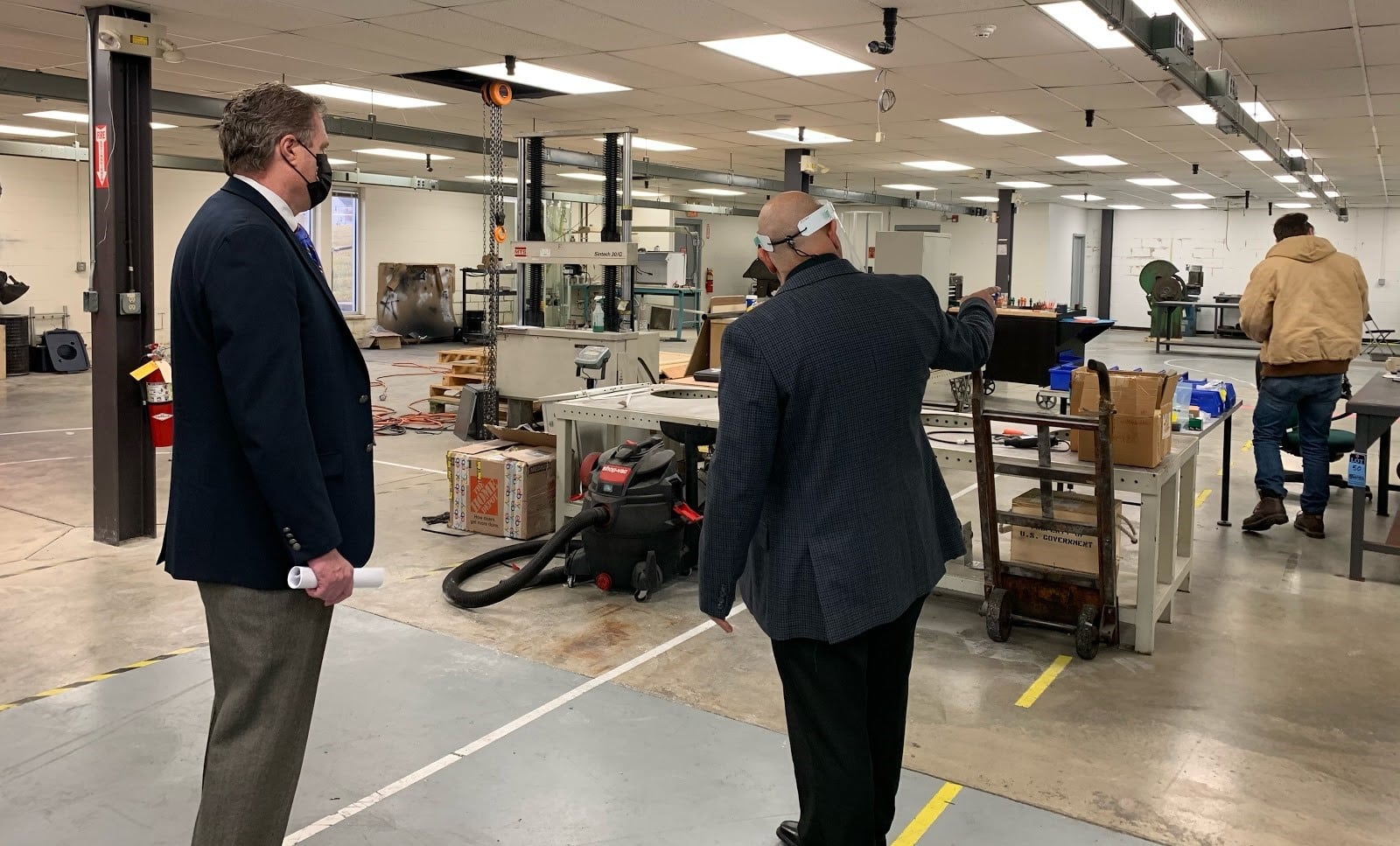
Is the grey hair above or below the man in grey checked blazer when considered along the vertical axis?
above

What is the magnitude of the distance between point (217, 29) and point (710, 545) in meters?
5.54

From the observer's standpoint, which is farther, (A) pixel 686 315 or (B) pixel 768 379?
(A) pixel 686 315

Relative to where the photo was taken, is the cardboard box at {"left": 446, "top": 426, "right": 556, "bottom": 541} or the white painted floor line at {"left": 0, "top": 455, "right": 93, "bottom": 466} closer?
the cardboard box at {"left": 446, "top": 426, "right": 556, "bottom": 541}

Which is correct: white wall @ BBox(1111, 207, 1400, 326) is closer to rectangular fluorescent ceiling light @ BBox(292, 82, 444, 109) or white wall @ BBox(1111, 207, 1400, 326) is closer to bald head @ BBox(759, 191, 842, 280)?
rectangular fluorescent ceiling light @ BBox(292, 82, 444, 109)

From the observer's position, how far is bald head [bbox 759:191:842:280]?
196 cm

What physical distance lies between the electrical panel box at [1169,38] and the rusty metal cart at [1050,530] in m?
2.44

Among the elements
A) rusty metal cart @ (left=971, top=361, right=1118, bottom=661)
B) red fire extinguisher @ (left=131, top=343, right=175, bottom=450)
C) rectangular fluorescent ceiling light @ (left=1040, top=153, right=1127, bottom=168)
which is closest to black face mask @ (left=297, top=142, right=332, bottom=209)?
rusty metal cart @ (left=971, top=361, right=1118, bottom=661)

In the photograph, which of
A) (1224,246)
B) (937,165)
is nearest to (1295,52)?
(937,165)

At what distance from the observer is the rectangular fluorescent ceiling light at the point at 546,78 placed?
7098 millimetres

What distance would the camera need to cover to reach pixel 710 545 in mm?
1932

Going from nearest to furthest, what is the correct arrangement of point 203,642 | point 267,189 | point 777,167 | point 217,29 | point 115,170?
point 267,189, point 203,642, point 115,170, point 217,29, point 777,167

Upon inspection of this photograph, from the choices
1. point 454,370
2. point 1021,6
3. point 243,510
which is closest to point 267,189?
point 243,510

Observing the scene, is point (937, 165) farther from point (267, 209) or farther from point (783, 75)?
point (267, 209)

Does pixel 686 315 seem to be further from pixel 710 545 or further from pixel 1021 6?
pixel 710 545
